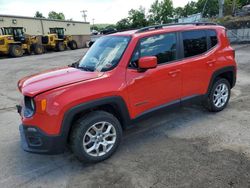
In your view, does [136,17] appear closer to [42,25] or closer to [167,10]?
[167,10]

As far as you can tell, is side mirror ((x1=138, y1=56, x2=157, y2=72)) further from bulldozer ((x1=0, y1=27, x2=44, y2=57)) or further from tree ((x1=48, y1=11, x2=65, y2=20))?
tree ((x1=48, y1=11, x2=65, y2=20))

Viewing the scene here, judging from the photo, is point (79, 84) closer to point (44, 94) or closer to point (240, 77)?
point (44, 94)

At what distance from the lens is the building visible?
3362 centimetres

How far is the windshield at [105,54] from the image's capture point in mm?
3781

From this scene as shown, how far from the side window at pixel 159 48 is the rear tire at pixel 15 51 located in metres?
22.5

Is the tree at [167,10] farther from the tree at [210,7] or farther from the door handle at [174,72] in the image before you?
the door handle at [174,72]

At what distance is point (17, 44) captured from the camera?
2462 centimetres

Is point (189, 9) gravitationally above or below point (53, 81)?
above

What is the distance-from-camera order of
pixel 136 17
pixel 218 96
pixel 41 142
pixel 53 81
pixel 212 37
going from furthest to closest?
1. pixel 136 17
2. pixel 218 96
3. pixel 212 37
4. pixel 53 81
5. pixel 41 142

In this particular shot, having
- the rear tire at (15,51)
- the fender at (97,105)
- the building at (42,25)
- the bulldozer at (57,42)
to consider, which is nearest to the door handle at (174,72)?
the fender at (97,105)

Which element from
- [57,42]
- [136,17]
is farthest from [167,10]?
[57,42]

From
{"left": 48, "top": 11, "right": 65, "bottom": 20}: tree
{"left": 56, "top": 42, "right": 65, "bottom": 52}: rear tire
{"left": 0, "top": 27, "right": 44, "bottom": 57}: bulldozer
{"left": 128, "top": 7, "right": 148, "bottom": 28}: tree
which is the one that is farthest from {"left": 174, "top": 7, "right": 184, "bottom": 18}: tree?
{"left": 0, "top": 27, "right": 44, "bottom": 57}: bulldozer

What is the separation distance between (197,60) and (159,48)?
843 mm

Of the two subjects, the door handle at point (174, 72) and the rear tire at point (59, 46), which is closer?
the door handle at point (174, 72)
